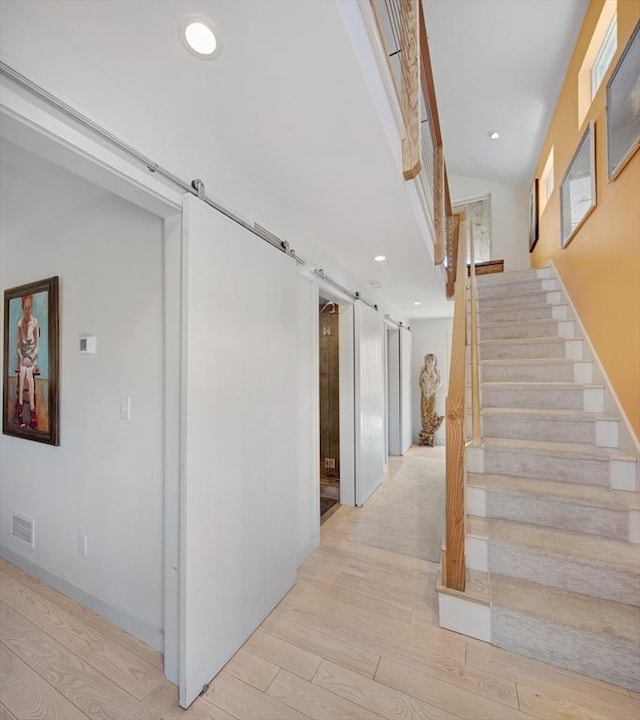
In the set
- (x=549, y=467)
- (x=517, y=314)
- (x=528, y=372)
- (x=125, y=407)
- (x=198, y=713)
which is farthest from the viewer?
(x=517, y=314)

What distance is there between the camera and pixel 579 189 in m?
2.86

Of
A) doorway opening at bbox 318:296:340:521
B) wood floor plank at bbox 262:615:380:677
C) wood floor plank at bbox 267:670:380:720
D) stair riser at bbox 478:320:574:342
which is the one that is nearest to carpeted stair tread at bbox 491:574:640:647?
wood floor plank at bbox 262:615:380:677

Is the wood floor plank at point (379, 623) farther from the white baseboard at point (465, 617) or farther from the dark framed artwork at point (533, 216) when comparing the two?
the dark framed artwork at point (533, 216)

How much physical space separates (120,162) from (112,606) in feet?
7.09

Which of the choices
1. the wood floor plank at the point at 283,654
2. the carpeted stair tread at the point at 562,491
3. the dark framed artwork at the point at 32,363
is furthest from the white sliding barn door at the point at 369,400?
the dark framed artwork at the point at 32,363

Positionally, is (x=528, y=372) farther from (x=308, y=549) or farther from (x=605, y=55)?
(x=605, y=55)

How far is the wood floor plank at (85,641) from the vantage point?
4.76 feet

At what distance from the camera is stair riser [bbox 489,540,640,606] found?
5.06ft

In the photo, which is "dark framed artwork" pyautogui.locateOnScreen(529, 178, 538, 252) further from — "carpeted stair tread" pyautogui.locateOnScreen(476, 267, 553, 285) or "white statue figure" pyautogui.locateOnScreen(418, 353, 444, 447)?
"white statue figure" pyautogui.locateOnScreen(418, 353, 444, 447)

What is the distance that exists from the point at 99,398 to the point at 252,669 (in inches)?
60.9

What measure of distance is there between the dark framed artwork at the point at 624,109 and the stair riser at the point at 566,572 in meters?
2.29

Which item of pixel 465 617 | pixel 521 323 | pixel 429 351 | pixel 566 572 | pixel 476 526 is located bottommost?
pixel 465 617

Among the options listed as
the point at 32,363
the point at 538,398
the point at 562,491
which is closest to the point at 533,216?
the point at 538,398

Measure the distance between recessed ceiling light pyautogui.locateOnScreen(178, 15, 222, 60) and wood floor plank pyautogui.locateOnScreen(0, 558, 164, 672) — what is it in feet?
8.13
